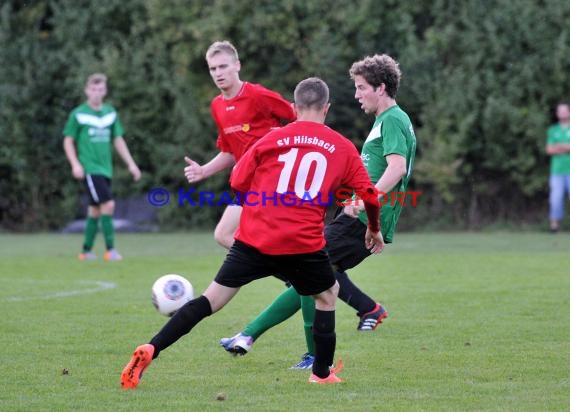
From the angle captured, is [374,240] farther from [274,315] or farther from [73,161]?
[73,161]

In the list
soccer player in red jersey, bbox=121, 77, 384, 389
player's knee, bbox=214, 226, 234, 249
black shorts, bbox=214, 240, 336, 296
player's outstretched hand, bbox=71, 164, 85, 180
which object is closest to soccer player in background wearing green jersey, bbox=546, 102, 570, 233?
player's outstretched hand, bbox=71, 164, 85, 180

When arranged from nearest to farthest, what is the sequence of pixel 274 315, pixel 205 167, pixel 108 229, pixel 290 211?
pixel 290 211 < pixel 274 315 < pixel 205 167 < pixel 108 229

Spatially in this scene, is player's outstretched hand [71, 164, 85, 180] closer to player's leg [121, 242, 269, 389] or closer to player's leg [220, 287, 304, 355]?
player's leg [220, 287, 304, 355]

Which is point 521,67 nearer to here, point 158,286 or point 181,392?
point 158,286

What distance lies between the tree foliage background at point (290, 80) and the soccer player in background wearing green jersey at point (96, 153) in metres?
5.99

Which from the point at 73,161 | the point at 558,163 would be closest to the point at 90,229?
the point at 73,161

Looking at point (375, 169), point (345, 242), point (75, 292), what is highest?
point (375, 169)

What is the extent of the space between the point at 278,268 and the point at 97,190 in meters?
8.65

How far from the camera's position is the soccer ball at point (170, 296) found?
23.2ft

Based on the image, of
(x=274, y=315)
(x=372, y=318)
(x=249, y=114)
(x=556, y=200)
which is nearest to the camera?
(x=274, y=315)

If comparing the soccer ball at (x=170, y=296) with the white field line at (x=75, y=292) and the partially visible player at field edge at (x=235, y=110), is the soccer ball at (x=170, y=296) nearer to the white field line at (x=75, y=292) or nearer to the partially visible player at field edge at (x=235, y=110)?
the partially visible player at field edge at (x=235, y=110)

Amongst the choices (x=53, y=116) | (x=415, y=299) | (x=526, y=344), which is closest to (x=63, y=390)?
(x=526, y=344)

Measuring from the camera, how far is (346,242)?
7109mm

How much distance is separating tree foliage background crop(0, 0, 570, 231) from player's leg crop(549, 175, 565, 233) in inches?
36.5
